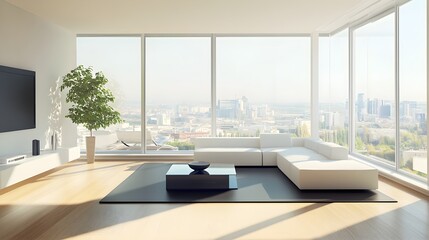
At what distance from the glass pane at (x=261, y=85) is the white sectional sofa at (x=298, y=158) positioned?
103 centimetres

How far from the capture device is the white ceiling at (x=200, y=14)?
6.37 meters

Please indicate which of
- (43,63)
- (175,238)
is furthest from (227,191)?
(43,63)

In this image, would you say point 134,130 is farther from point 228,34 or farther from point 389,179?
point 389,179

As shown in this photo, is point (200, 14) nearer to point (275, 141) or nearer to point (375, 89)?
point (275, 141)

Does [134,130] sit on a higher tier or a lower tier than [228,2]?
lower

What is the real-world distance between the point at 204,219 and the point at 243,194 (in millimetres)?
1178

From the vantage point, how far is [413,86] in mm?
6102

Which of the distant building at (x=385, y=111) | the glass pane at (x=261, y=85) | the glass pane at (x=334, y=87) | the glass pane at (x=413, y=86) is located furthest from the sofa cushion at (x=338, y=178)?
the glass pane at (x=261, y=85)

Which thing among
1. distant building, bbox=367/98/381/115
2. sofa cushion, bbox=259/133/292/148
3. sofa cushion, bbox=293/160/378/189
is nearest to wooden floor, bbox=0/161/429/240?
sofa cushion, bbox=293/160/378/189

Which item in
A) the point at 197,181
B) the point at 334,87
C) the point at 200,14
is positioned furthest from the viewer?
the point at 334,87

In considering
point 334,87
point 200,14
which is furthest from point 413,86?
point 200,14

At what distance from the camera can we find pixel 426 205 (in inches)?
188

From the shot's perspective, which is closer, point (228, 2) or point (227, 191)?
point (227, 191)

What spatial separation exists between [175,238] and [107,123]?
5.05 m
